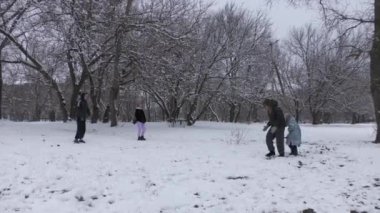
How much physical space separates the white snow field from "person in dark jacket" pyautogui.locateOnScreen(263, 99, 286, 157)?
432 millimetres

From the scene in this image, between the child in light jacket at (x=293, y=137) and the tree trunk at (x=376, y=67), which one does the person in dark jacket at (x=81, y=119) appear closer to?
the child in light jacket at (x=293, y=137)

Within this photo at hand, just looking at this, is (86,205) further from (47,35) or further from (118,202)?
(47,35)

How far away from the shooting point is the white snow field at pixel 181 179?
31.2ft

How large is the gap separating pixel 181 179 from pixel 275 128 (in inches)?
156

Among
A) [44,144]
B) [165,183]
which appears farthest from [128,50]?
[165,183]

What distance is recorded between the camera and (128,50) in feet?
76.8

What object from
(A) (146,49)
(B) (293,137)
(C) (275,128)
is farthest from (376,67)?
(A) (146,49)

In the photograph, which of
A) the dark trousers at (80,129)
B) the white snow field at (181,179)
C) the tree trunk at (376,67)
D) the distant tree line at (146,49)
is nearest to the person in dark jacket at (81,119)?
the dark trousers at (80,129)

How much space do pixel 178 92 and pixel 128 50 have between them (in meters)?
5.37

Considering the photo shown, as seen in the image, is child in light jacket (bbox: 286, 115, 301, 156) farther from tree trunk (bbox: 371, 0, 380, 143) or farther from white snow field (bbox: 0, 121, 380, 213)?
tree trunk (bbox: 371, 0, 380, 143)

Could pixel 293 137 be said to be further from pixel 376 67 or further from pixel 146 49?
pixel 146 49

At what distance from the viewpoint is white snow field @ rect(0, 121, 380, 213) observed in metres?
9.52

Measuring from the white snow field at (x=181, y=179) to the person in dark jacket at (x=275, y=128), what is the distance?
→ 1.42ft

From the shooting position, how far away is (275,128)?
14.0 metres
